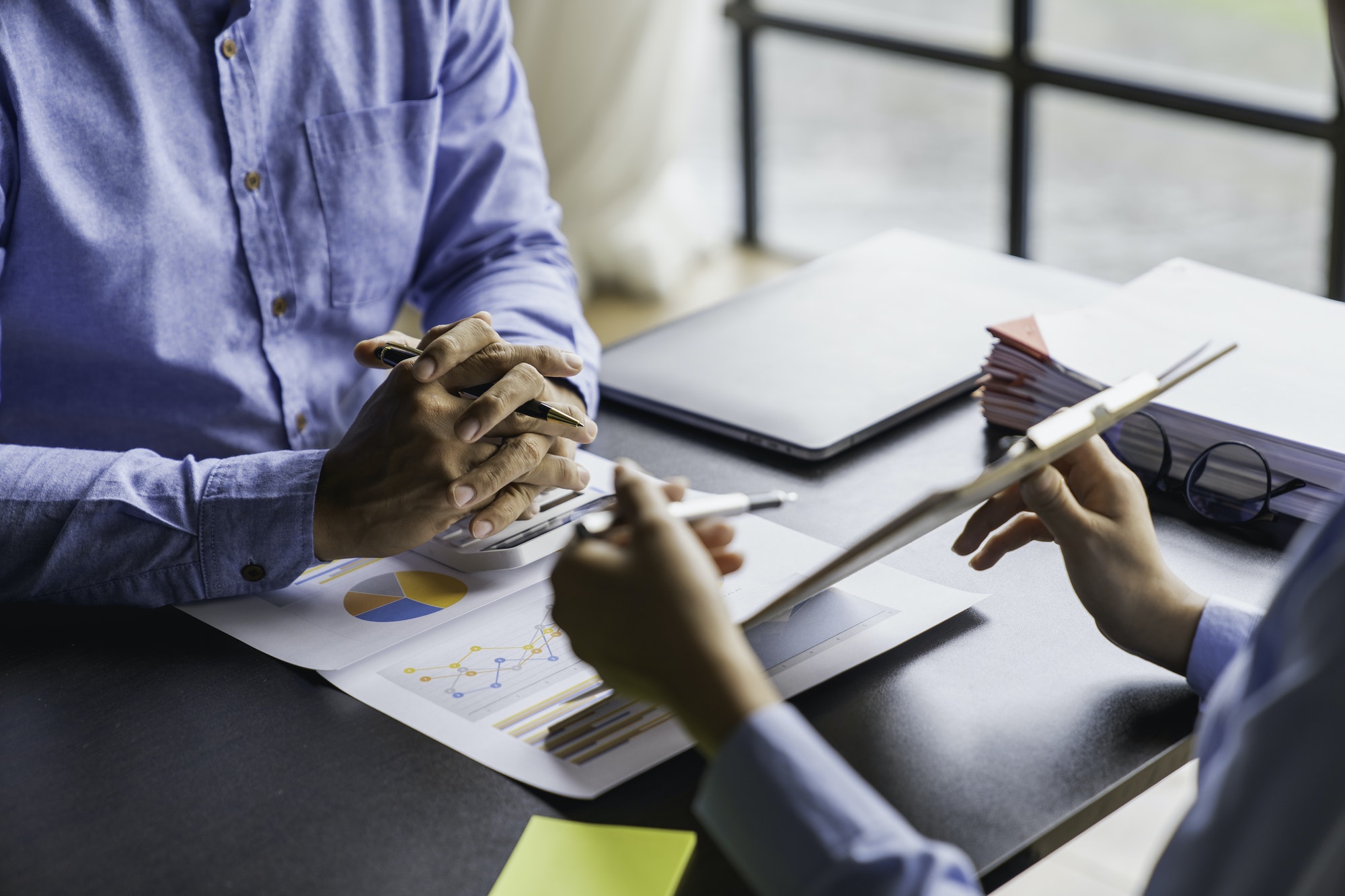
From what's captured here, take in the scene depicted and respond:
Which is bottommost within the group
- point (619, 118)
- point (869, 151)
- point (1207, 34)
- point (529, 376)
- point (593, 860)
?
point (869, 151)

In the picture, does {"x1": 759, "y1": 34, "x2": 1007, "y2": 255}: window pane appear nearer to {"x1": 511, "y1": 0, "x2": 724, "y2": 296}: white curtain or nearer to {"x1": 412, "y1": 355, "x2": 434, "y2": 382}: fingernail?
{"x1": 511, "y1": 0, "x2": 724, "y2": 296}: white curtain

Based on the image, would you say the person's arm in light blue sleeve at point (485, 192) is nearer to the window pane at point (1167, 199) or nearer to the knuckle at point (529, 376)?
the knuckle at point (529, 376)

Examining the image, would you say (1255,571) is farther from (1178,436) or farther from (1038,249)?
(1038,249)

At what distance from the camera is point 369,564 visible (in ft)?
3.31

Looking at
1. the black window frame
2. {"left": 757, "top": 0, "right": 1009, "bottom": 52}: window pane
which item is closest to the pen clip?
the black window frame

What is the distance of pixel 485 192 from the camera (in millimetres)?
1396

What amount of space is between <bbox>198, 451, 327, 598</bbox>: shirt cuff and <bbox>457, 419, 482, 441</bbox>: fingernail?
0.11 m

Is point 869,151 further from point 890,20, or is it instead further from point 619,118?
point 619,118

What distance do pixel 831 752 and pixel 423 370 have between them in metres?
0.53

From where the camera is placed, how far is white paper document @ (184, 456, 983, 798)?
79 cm

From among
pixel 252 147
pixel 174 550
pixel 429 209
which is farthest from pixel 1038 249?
pixel 174 550

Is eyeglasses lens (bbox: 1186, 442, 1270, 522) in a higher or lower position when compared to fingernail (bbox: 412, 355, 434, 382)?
lower

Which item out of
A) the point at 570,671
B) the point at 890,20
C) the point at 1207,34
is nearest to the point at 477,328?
the point at 570,671

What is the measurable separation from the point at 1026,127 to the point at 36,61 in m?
2.42
